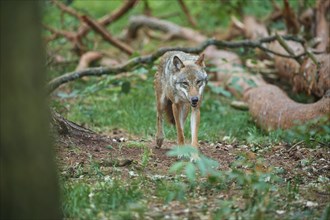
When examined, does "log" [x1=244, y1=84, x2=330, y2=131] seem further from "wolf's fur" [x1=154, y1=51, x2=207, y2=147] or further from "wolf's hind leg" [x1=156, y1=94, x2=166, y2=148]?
"wolf's hind leg" [x1=156, y1=94, x2=166, y2=148]

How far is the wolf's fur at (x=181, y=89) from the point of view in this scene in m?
7.96

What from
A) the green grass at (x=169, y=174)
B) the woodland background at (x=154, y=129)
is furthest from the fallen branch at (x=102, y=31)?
the green grass at (x=169, y=174)

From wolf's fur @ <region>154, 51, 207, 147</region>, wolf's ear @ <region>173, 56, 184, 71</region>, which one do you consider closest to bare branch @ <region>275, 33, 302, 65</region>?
wolf's fur @ <region>154, 51, 207, 147</region>

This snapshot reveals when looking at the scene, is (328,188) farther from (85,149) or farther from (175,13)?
(175,13)

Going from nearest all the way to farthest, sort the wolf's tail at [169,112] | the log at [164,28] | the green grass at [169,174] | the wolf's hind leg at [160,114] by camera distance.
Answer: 1. the green grass at [169,174]
2. the wolf's hind leg at [160,114]
3. the wolf's tail at [169,112]
4. the log at [164,28]

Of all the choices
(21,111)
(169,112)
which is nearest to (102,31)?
(169,112)

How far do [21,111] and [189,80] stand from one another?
466cm

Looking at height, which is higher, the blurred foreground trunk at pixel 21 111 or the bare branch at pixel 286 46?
the bare branch at pixel 286 46

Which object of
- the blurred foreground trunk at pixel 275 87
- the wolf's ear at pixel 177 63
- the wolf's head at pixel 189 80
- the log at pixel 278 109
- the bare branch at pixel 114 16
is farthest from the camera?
the bare branch at pixel 114 16

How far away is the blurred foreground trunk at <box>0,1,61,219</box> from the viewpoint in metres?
3.47

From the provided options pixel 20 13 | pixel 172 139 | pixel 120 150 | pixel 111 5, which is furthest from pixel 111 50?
pixel 20 13

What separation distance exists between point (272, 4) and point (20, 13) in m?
12.7

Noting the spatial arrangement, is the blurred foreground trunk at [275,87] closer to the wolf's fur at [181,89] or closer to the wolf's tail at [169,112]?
the wolf's fur at [181,89]

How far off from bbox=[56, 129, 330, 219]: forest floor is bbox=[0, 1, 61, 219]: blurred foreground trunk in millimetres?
1200
